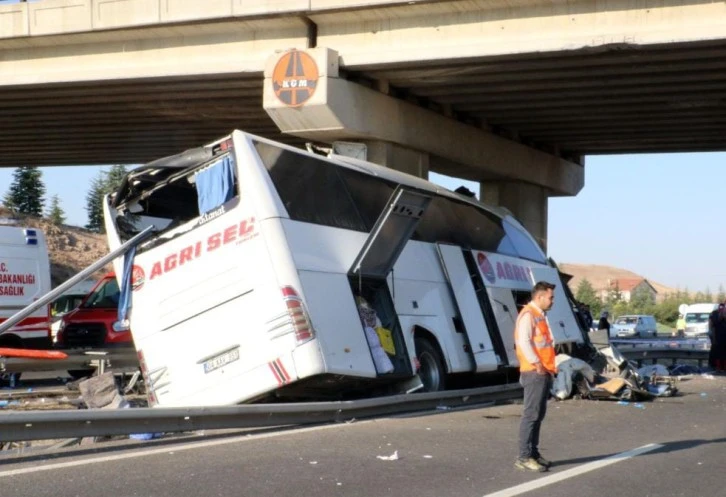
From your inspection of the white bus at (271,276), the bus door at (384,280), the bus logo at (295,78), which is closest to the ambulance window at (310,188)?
the white bus at (271,276)

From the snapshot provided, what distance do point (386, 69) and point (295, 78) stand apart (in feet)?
6.05

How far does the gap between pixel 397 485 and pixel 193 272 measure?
541cm

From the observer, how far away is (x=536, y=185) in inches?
1289

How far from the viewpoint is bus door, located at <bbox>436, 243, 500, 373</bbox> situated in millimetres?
17125

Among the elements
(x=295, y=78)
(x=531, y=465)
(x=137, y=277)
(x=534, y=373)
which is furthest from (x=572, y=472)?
(x=295, y=78)

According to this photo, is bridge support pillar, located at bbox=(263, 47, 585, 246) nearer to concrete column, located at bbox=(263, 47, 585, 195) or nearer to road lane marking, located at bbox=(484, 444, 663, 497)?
concrete column, located at bbox=(263, 47, 585, 195)

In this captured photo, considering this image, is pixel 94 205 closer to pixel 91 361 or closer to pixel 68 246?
pixel 68 246

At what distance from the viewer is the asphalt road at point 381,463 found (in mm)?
8547

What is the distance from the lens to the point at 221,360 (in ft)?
43.4

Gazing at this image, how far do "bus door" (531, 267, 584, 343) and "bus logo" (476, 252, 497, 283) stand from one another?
208 cm

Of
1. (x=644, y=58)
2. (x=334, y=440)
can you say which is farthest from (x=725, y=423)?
(x=644, y=58)

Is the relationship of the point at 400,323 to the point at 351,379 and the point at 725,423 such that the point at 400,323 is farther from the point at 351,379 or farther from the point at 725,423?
the point at 725,423

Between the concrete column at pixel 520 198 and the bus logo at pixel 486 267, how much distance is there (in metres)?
13.6

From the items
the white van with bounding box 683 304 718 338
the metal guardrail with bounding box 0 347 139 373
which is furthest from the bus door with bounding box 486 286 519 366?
the white van with bounding box 683 304 718 338
